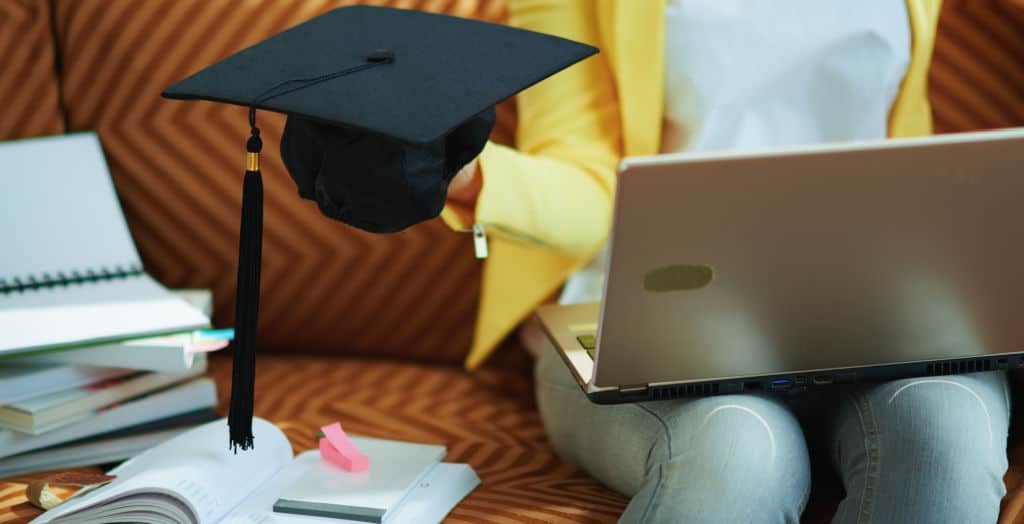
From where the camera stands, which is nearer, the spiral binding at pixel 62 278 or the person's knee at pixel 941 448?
the person's knee at pixel 941 448

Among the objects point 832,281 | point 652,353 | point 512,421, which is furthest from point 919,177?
point 512,421

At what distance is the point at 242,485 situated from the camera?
87 cm

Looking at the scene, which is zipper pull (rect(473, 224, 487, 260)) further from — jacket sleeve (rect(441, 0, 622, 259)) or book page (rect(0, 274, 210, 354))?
book page (rect(0, 274, 210, 354))

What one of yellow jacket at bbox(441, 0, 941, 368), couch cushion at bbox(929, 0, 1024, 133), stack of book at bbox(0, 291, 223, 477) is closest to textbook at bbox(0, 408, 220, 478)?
stack of book at bbox(0, 291, 223, 477)

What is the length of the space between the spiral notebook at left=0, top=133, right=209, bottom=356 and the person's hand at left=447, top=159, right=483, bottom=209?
1.01ft

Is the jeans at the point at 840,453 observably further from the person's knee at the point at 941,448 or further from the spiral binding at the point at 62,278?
the spiral binding at the point at 62,278

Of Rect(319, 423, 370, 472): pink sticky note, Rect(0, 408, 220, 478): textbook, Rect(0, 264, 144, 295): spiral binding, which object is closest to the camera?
Rect(319, 423, 370, 472): pink sticky note

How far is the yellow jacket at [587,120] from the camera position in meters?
1.04

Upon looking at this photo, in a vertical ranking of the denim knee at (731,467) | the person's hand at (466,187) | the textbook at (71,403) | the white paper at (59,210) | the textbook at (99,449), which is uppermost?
the person's hand at (466,187)

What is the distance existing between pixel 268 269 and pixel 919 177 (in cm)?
84

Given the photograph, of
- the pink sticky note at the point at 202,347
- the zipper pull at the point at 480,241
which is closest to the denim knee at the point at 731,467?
the zipper pull at the point at 480,241

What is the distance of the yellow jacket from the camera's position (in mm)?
1038

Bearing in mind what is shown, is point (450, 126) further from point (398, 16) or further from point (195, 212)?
point (195, 212)

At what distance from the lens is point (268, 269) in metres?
1.28
